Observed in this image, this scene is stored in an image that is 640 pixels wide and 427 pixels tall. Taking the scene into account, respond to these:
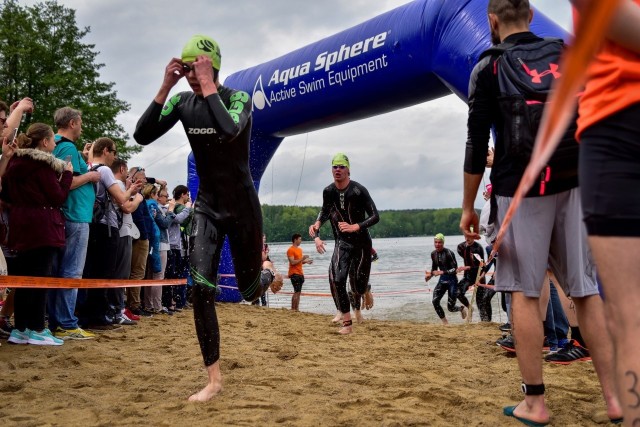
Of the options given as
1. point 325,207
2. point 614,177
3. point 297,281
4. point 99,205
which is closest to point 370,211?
point 325,207

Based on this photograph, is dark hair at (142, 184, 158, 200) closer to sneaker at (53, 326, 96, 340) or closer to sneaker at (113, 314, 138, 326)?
sneaker at (113, 314, 138, 326)

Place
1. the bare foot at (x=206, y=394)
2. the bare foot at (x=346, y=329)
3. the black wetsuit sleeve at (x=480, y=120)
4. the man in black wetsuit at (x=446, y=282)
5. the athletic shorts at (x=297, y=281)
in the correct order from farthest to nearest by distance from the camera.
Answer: the athletic shorts at (x=297, y=281), the man in black wetsuit at (x=446, y=282), the bare foot at (x=346, y=329), the bare foot at (x=206, y=394), the black wetsuit sleeve at (x=480, y=120)

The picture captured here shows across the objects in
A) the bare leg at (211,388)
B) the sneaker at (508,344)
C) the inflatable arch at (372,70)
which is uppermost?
the inflatable arch at (372,70)

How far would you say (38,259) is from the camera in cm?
478

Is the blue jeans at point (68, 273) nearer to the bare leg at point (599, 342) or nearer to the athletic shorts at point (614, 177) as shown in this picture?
the bare leg at point (599, 342)

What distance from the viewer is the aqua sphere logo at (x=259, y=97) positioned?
31.5 feet

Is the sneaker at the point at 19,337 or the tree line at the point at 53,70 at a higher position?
the tree line at the point at 53,70

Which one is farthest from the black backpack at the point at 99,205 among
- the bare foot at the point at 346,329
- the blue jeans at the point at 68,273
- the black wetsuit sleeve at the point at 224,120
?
the black wetsuit sleeve at the point at 224,120

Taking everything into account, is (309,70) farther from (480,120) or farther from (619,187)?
(619,187)

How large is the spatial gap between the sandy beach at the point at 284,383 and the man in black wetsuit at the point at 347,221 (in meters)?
1.49

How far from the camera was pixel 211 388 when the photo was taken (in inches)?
122

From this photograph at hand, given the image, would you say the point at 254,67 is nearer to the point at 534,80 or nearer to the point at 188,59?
the point at 188,59

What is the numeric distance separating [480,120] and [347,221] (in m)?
4.52

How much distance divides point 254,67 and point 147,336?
19.5 feet
